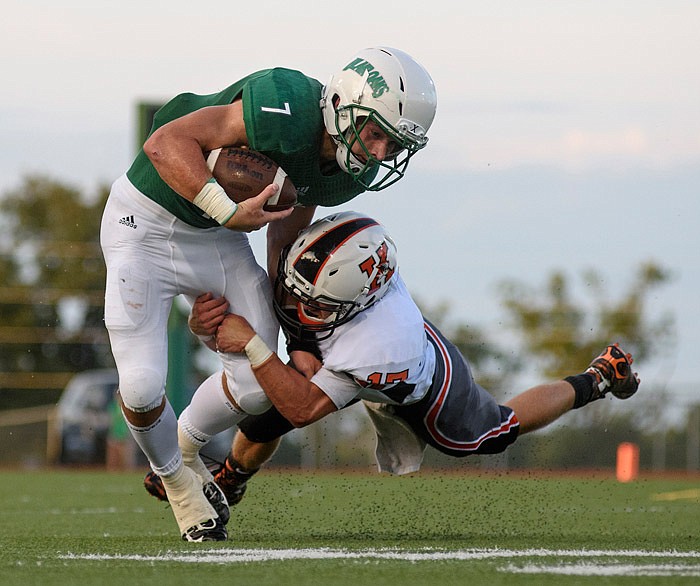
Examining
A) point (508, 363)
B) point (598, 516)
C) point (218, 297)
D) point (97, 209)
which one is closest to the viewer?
point (218, 297)

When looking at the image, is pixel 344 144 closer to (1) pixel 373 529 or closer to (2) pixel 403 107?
(2) pixel 403 107

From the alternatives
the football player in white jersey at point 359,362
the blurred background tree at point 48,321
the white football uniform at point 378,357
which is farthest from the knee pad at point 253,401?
the blurred background tree at point 48,321

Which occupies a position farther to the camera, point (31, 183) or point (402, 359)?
point (31, 183)

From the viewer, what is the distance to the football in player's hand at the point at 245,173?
4078 millimetres

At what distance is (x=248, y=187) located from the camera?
411cm

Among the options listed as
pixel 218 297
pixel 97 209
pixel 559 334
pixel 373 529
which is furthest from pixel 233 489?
pixel 97 209

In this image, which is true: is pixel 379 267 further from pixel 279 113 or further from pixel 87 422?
pixel 87 422

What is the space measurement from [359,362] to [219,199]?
0.76 m

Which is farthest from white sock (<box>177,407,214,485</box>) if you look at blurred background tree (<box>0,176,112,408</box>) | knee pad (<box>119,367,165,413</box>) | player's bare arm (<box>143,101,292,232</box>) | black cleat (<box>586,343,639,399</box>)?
blurred background tree (<box>0,176,112,408</box>)

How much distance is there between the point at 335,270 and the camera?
412cm

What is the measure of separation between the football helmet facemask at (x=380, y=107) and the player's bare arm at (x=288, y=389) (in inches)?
27.5

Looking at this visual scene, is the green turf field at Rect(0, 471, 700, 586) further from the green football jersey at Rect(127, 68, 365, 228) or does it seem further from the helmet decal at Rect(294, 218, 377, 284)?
the green football jersey at Rect(127, 68, 365, 228)

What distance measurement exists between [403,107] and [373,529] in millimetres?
1776

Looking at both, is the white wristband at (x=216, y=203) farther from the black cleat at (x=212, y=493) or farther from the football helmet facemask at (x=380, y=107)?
the black cleat at (x=212, y=493)
